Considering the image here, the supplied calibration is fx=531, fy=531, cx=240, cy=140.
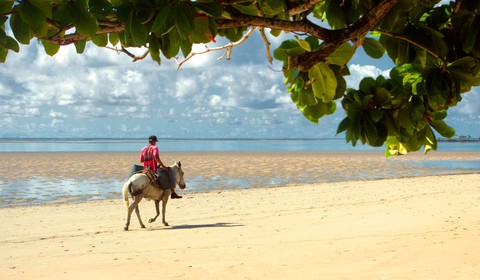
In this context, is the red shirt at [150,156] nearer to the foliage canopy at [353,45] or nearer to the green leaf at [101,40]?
the foliage canopy at [353,45]

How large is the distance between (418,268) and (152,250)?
13.0 ft

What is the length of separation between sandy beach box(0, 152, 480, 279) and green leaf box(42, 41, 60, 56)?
4.66 metres

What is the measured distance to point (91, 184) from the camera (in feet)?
70.4

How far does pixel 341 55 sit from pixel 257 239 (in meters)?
6.77

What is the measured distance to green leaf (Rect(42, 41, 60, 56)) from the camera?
2.18m

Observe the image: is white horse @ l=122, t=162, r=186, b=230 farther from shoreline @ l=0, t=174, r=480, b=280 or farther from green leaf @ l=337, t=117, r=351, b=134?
green leaf @ l=337, t=117, r=351, b=134

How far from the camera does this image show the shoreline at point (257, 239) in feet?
21.9

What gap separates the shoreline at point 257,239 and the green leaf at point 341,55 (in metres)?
4.28

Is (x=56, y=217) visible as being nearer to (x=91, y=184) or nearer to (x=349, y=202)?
(x=349, y=202)

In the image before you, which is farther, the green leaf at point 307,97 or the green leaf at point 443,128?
the green leaf at point 443,128

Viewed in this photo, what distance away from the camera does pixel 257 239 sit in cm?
882

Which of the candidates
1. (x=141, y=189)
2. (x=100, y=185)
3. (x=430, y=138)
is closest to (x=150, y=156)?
(x=141, y=189)

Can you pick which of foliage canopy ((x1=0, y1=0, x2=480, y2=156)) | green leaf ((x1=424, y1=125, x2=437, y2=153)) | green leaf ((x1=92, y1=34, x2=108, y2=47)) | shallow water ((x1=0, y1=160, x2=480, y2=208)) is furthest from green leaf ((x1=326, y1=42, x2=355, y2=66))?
shallow water ((x1=0, y1=160, x2=480, y2=208))

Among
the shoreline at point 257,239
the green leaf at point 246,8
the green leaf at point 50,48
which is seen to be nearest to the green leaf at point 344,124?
the green leaf at point 246,8
